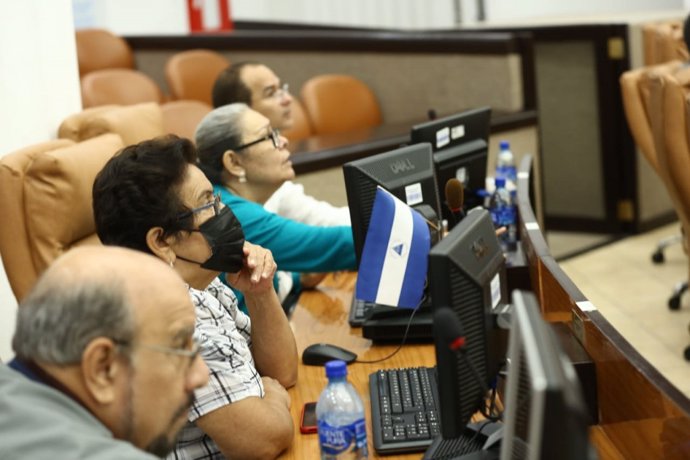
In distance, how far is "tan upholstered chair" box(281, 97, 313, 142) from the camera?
5.25 meters

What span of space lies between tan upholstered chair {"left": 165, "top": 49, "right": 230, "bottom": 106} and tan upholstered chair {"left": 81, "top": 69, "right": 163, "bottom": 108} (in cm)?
12

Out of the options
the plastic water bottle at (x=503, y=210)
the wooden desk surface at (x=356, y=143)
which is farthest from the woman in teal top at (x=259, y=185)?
the wooden desk surface at (x=356, y=143)

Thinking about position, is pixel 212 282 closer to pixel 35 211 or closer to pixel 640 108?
pixel 35 211

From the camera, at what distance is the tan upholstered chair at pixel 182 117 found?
15.6 ft

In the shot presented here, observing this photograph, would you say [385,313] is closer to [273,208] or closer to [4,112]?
[273,208]

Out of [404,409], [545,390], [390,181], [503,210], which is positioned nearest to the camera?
[545,390]

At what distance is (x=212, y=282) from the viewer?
2.39 m

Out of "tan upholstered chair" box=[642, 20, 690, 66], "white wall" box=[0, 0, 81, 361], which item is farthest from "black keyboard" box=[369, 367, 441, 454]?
"tan upholstered chair" box=[642, 20, 690, 66]

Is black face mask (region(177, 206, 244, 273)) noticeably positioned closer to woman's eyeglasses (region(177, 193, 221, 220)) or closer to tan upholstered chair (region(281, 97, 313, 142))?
woman's eyeglasses (region(177, 193, 221, 220))

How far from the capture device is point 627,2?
8125mm

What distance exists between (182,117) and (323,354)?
97.7 inches

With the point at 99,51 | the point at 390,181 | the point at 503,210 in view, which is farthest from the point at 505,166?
the point at 99,51

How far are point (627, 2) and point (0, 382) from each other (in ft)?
24.4

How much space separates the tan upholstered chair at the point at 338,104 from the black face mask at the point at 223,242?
10.3ft
